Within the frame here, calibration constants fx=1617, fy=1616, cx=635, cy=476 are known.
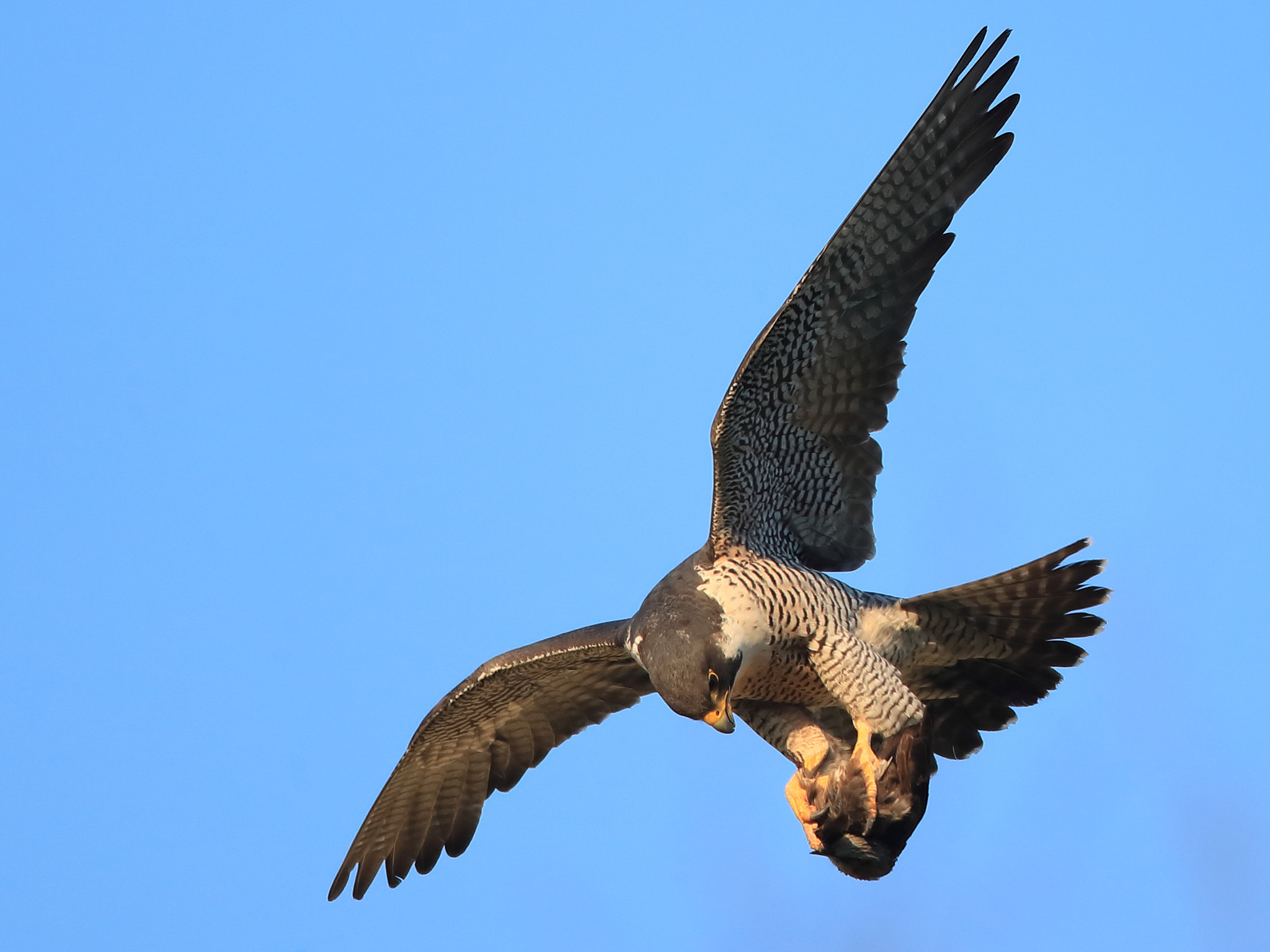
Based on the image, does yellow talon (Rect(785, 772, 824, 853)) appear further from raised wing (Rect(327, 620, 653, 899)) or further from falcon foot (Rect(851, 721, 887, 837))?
raised wing (Rect(327, 620, 653, 899))

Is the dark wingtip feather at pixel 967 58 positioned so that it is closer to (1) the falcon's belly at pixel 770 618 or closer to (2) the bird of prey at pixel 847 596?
(2) the bird of prey at pixel 847 596

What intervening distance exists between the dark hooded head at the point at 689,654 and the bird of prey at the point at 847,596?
0.01 meters

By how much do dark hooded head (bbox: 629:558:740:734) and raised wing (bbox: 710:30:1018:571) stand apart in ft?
1.95

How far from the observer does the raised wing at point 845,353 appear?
9.77 meters

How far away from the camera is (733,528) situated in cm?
996

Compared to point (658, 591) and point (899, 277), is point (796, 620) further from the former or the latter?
point (899, 277)

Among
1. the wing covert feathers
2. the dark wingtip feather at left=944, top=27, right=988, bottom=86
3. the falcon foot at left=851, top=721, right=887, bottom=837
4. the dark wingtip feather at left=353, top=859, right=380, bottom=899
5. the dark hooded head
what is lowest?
the falcon foot at left=851, top=721, right=887, bottom=837

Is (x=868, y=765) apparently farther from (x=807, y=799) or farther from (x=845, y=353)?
(x=845, y=353)

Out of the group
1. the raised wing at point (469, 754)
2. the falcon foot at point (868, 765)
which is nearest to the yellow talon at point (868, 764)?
the falcon foot at point (868, 765)

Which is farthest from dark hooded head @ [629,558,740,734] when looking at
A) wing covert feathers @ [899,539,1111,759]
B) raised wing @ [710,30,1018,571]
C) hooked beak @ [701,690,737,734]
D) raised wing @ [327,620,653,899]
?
raised wing @ [327,620,653,899]


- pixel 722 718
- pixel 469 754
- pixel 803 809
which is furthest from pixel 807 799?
pixel 469 754

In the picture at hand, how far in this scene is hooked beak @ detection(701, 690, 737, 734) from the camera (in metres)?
8.81

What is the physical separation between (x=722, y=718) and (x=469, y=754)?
357 centimetres

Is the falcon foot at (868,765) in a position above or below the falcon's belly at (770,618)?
below
